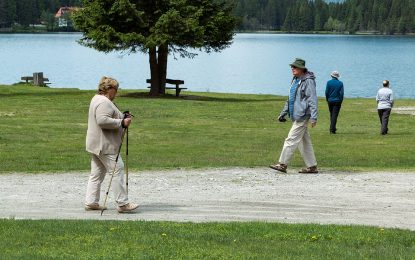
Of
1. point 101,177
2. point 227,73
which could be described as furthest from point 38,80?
point 101,177

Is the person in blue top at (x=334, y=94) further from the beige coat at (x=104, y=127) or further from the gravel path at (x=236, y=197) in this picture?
the beige coat at (x=104, y=127)

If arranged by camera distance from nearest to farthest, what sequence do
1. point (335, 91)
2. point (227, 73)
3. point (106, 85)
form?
point (106, 85) < point (335, 91) < point (227, 73)

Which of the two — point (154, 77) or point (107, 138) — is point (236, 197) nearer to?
point (107, 138)

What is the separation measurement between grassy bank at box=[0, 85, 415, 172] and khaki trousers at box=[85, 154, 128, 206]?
4539 millimetres


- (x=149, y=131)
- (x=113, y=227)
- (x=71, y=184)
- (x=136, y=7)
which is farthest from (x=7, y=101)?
(x=113, y=227)

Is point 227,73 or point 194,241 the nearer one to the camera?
point 194,241

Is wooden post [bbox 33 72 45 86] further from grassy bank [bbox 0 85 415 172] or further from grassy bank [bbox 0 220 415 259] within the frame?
grassy bank [bbox 0 220 415 259]

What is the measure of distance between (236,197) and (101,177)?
83.8 inches

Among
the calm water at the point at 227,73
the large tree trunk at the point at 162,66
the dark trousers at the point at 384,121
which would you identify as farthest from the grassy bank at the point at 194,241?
the calm water at the point at 227,73

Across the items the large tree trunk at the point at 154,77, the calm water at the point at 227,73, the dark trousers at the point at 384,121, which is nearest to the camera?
the dark trousers at the point at 384,121

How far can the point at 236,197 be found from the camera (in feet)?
45.0

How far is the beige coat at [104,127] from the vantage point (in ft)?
40.1

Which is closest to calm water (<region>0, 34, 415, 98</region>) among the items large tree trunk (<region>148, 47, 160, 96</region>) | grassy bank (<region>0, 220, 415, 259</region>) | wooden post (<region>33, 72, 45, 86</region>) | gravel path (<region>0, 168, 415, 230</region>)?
wooden post (<region>33, 72, 45, 86</region>)

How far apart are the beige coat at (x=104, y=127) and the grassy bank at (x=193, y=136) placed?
15.6 feet
